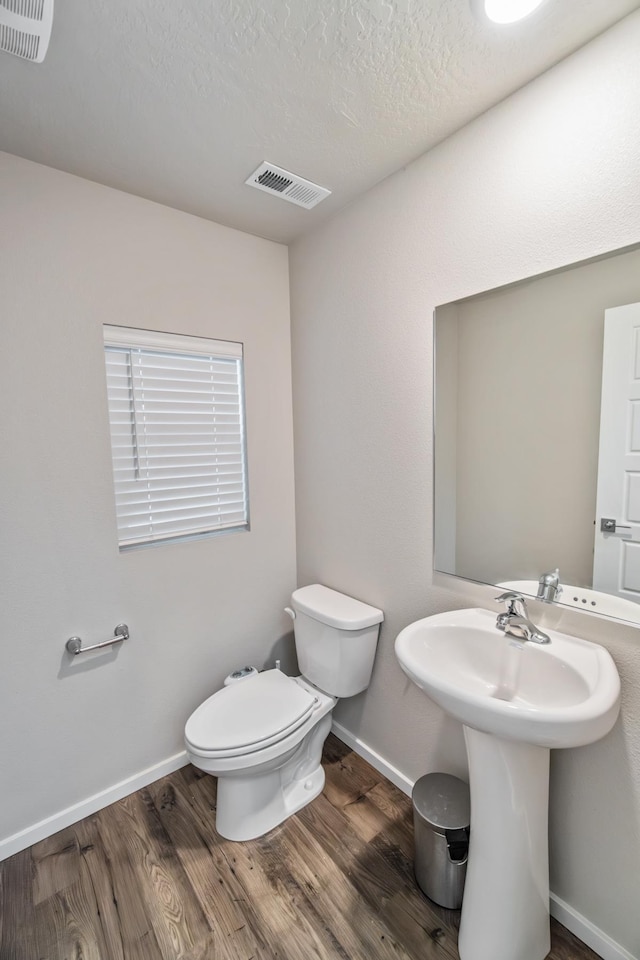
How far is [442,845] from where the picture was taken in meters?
1.25

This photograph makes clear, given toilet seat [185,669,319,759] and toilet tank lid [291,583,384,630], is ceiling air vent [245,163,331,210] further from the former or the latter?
toilet seat [185,669,319,759]

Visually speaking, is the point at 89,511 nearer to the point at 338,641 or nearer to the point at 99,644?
the point at 99,644

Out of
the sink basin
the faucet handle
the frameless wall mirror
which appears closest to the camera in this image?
the sink basin

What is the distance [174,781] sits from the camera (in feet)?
5.89

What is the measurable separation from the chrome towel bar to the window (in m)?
0.34

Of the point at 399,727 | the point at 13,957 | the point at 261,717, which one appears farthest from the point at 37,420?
the point at 399,727

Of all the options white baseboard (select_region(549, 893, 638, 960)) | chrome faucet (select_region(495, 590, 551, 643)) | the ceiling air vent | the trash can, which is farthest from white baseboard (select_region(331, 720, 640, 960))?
the ceiling air vent

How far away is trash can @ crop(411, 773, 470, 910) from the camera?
4.11 ft

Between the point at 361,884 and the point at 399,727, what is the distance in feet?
1.68

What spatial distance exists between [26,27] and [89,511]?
135 centimetres

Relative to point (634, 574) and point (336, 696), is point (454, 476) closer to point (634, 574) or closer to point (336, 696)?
point (634, 574)

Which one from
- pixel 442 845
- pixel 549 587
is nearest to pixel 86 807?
pixel 442 845

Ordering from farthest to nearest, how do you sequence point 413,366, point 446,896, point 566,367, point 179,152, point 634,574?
point 413,366, point 179,152, point 446,896, point 566,367, point 634,574

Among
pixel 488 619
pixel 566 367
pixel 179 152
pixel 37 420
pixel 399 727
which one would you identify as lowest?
pixel 399 727
